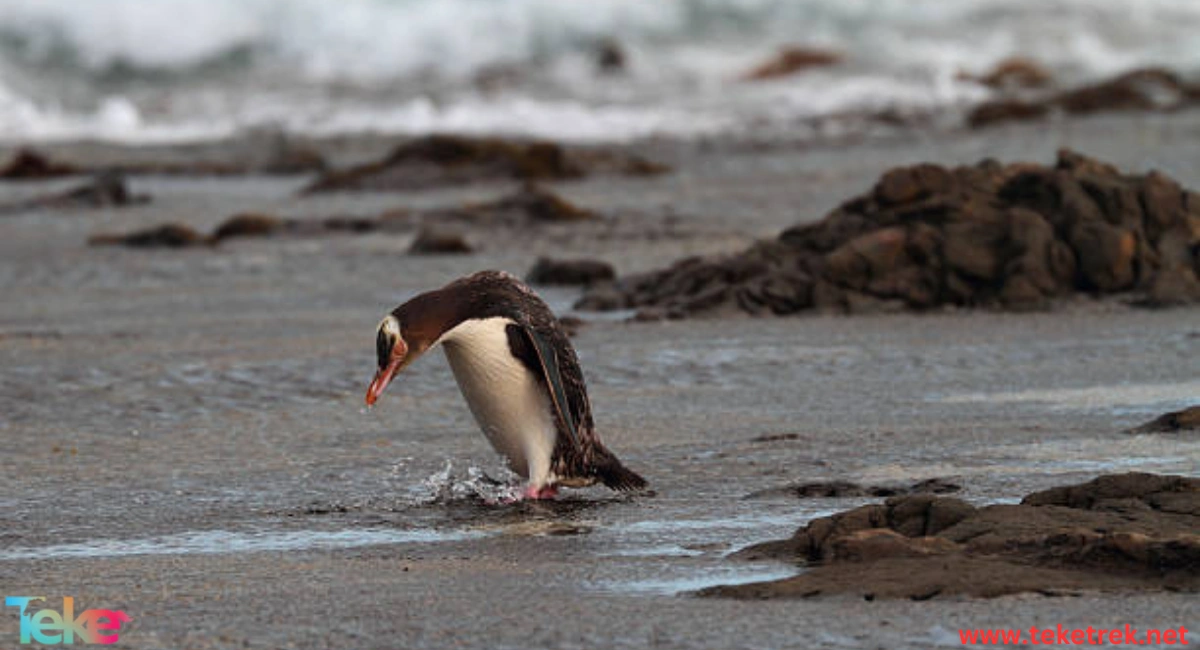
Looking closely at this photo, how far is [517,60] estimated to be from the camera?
3819 centimetres

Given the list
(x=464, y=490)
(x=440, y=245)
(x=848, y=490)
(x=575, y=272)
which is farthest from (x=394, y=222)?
(x=848, y=490)

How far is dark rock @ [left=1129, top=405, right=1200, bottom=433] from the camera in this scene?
7.14m

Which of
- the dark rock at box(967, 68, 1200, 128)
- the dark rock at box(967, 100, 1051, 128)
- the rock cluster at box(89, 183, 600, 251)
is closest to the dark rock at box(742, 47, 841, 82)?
the dark rock at box(967, 68, 1200, 128)

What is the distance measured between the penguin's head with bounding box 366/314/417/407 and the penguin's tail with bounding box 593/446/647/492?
0.68 meters

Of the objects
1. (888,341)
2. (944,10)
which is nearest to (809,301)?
(888,341)

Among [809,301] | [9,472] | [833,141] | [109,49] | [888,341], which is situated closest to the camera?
[9,472]

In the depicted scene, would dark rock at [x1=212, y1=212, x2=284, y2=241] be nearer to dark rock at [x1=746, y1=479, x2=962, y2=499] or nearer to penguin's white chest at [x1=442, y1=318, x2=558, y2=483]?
penguin's white chest at [x1=442, y1=318, x2=558, y2=483]

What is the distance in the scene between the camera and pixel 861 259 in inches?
433

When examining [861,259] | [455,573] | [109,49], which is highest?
[109,49]

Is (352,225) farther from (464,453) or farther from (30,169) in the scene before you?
(464,453)

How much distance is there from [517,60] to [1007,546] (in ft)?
111

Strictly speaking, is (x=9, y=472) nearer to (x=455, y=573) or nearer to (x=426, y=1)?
(x=455, y=573)

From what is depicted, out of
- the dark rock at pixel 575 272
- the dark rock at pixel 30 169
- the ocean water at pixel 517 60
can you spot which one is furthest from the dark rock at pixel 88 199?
the ocean water at pixel 517 60

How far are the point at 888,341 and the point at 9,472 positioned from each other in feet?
14.1
